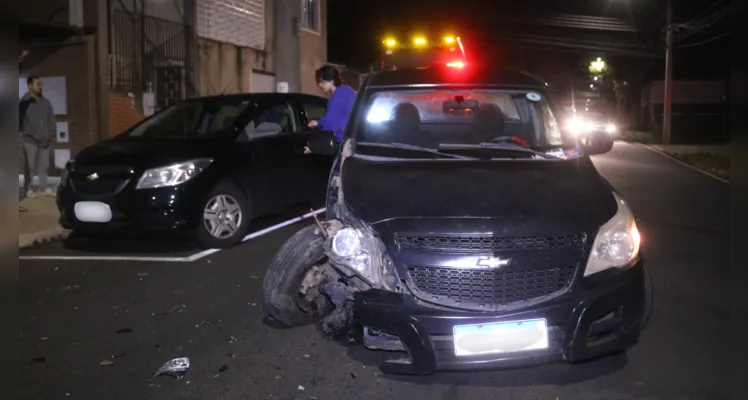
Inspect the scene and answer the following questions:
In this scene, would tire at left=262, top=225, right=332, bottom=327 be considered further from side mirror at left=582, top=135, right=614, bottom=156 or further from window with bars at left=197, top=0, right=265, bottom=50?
window with bars at left=197, top=0, right=265, bottom=50

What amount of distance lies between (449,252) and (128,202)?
14.7 ft

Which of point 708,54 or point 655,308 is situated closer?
point 655,308

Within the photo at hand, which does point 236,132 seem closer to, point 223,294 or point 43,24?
point 223,294

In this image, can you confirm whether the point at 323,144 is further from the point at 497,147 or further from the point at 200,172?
the point at 200,172

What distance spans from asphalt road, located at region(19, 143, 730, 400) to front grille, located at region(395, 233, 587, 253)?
2.69 ft

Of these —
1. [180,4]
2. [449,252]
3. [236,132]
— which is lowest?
[449,252]

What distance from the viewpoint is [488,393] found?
3969 mm

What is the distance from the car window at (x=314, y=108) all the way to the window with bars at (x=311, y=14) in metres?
13.5

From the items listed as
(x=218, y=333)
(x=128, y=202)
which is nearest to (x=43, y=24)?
(x=128, y=202)

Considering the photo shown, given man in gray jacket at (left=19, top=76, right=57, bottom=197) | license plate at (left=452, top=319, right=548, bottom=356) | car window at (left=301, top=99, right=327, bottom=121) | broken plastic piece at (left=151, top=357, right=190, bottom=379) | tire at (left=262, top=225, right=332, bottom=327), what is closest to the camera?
license plate at (left=452, top=319, right=548, bottom=356)

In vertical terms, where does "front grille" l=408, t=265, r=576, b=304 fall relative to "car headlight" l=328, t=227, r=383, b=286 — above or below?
below

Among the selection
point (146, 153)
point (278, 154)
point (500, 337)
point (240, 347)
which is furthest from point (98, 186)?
point (500, 337)

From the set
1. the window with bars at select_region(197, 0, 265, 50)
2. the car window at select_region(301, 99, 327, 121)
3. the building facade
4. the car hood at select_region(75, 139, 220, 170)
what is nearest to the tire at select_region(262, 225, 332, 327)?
the car hood at select_region(75, 139, 220, 170)

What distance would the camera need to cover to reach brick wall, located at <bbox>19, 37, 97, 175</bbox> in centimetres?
1277
